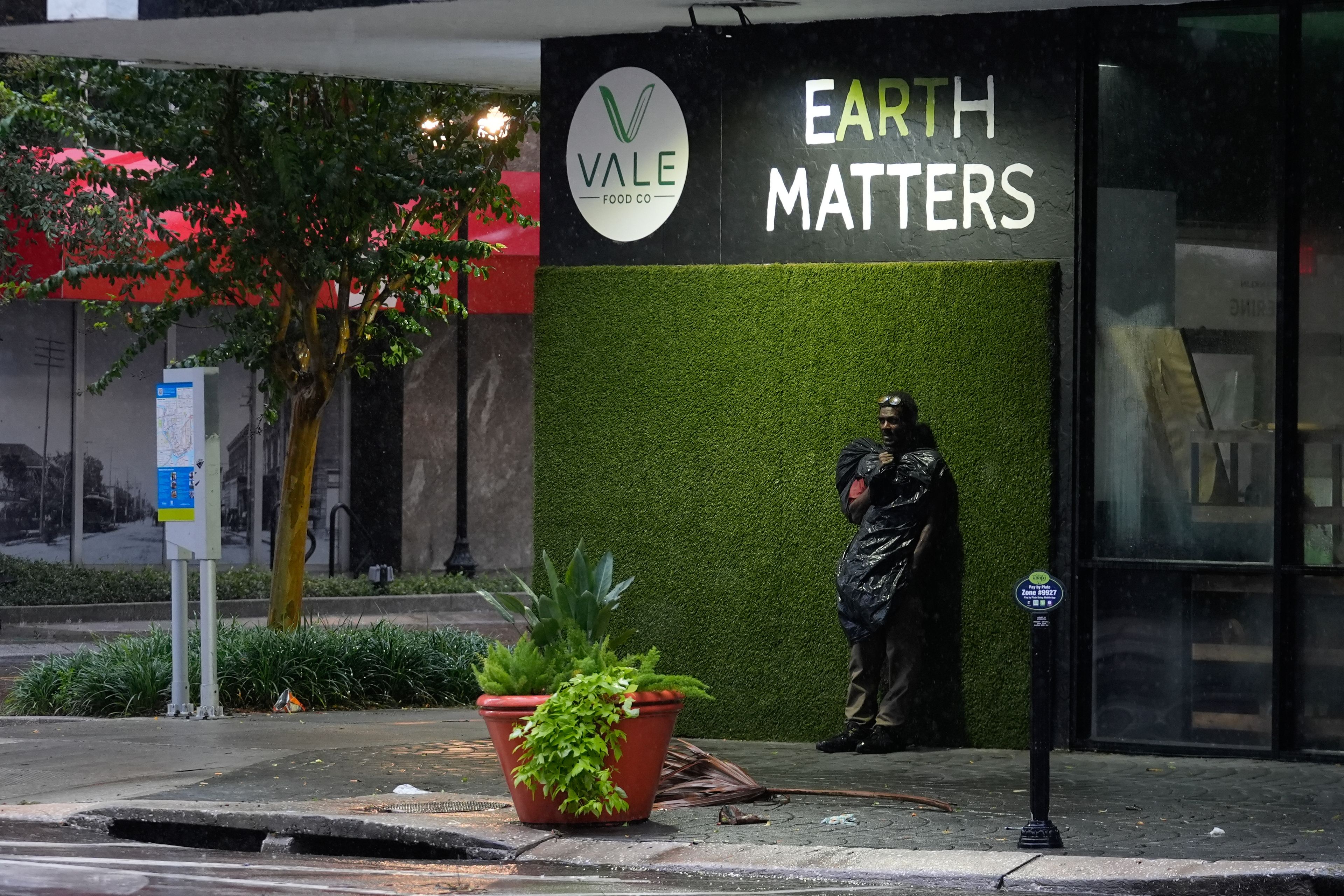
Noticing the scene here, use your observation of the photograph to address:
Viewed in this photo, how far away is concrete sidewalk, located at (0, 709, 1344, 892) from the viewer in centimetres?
803

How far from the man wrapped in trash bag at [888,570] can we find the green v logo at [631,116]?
251 centimetres

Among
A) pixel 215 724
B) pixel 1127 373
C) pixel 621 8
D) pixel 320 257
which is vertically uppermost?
pixel 621 8

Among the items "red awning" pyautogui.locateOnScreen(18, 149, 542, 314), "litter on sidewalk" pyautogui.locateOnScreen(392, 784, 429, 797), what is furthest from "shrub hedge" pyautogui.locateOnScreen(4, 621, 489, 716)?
"red awning" pyautogui.locateOnScreen(18, 149, 542, 314)

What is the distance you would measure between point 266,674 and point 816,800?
579 centimetres

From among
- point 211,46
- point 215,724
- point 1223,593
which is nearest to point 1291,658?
point 1223,593

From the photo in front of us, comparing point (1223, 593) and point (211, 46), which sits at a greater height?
point (211, 46)

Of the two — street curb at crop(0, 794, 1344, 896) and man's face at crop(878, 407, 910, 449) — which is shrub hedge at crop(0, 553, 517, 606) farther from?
street curb at crop(0, 794, 1344, 896)

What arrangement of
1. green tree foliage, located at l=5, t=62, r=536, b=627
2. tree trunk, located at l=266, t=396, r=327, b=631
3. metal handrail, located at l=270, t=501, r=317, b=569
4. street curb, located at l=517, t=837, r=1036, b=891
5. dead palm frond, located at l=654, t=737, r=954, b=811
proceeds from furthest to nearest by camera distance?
1. metal handrail, located at l=270, t=501, r=317, b=569
2. tree trunk, located at l=266, t=396, r=327, b=631
3. green tree foliage, located at l=5, t=62, r=536, b=627
4. dead palm frond, located at l=654, t=737, r=954, b=811
5. street curb, located at l=517, t=837, r=1036, b=891

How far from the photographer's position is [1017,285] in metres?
11.5

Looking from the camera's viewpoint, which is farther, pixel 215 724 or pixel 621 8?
pixel 215 724

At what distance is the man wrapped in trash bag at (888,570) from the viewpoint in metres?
11.4

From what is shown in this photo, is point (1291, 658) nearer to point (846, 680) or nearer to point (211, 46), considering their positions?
point (846, 680)

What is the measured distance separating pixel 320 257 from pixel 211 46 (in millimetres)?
2578

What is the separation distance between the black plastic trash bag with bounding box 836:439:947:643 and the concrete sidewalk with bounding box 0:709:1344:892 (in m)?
0.85
